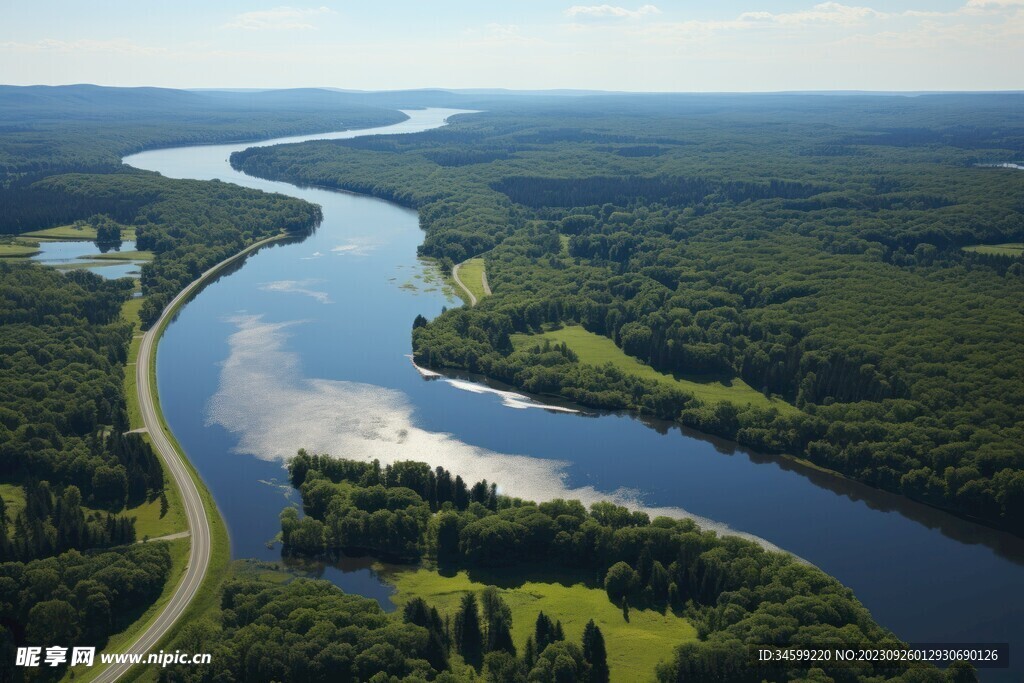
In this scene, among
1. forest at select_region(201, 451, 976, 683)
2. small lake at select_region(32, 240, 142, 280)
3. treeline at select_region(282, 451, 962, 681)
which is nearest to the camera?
forest at select_region(201, 451, 976, 683)

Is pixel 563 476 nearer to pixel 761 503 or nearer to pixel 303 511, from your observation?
pixel 761 503

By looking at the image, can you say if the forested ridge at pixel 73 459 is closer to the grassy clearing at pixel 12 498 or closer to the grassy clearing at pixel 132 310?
the grassy clearing at pixel 12 498

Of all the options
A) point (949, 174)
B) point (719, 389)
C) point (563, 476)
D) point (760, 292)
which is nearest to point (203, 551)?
point (563, 476)

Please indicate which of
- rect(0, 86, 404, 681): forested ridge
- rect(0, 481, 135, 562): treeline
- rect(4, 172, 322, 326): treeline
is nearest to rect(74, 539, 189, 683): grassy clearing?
rect(0, 86, 404, 681): forested ridge

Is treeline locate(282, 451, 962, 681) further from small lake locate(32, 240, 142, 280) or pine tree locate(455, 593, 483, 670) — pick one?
small lake locate(32, 240, 142, 280)

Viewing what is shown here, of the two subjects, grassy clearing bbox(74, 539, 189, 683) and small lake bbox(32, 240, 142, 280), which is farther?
small lake bbox(32, 240, 142, 280)

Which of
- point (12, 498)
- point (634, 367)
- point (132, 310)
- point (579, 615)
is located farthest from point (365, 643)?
point (132, 310)
